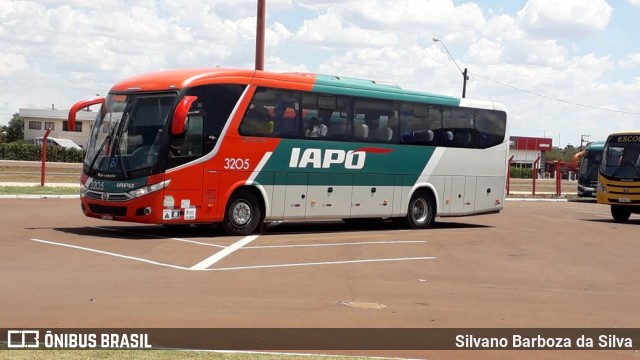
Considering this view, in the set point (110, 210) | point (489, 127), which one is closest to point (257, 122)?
point (110, 210)

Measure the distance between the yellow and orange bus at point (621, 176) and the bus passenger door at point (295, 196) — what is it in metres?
13.1

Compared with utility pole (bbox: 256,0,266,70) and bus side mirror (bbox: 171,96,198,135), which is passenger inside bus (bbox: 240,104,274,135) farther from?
utility pole (bbox: 256,0,266,70)

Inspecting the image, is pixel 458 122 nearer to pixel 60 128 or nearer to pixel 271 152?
pixel 271 152

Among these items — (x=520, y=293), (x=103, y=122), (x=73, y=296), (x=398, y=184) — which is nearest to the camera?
(x=73, y=296)

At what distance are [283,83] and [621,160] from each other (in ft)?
48.4

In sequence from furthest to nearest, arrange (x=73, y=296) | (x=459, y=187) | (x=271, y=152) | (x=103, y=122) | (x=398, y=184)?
(x=459, y=187), (x=398, y=184), (x=271, y=152), (x=103, y=122), (x=73, y=296)

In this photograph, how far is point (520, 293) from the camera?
13297mm

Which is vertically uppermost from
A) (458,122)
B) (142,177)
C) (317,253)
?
(458,122)

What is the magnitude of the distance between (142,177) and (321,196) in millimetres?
4820

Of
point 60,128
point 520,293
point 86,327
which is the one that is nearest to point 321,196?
point 520,293

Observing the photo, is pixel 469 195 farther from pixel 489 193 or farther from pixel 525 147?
pixel 525 147

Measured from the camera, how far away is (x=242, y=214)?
66.0 feet

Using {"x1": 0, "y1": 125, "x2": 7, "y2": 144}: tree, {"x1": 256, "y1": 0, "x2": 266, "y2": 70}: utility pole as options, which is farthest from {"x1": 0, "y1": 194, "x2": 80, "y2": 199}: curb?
{"x1": 0, "y1": 125, "x2": 7, "y2": 144}: tree

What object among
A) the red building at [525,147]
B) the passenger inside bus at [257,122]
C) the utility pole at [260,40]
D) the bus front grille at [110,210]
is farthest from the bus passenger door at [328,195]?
the red building at [525,147]
